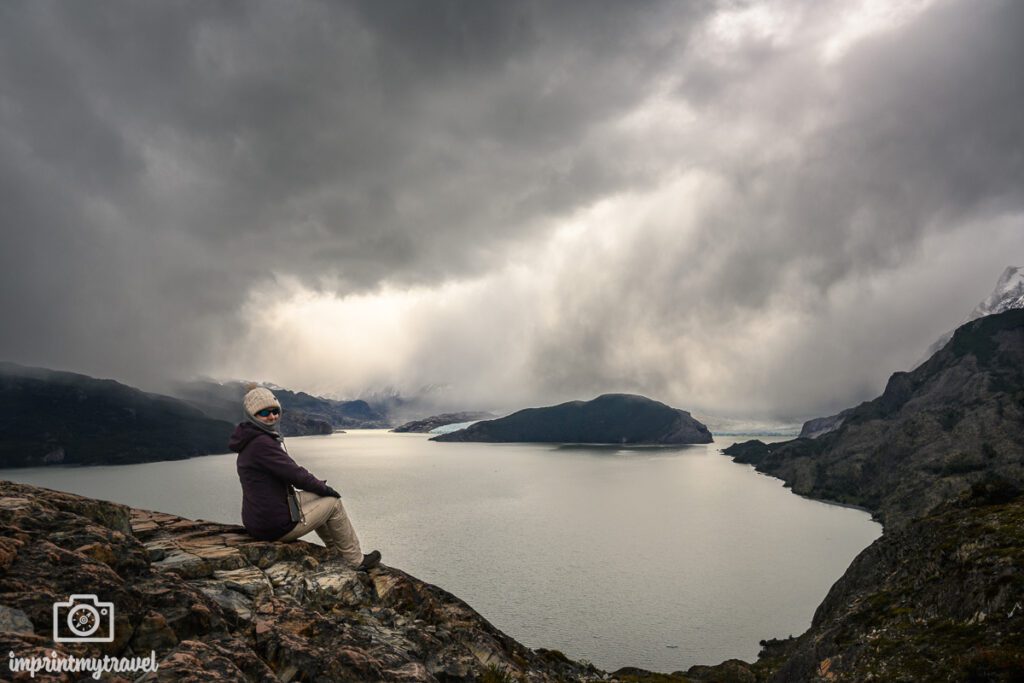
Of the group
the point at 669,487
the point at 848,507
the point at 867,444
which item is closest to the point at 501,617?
the point at 669,487

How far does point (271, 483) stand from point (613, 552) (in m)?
72.2

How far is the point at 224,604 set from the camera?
9.99 metres

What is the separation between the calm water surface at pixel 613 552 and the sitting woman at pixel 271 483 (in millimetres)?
36694

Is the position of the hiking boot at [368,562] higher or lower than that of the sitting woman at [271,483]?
lower

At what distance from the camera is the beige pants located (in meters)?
12.8

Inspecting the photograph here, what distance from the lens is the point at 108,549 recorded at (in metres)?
9.25

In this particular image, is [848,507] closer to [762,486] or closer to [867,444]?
[762,486]

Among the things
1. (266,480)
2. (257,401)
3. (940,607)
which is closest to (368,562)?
(266,480)

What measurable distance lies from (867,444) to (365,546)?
189m

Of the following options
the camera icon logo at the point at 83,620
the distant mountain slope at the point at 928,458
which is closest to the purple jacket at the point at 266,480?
the camera icon logo at the point at 83,620

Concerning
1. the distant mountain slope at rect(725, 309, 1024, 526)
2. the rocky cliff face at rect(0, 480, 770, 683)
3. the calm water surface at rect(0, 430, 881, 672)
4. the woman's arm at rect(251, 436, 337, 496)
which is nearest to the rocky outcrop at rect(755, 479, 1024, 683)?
the rocky cliff face at rect(0, 480, 770, 683)

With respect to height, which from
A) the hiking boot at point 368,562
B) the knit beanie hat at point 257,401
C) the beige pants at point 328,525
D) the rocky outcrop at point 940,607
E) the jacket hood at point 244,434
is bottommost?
the rocky outcrop at point 940,607

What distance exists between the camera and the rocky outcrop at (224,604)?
7.37 m

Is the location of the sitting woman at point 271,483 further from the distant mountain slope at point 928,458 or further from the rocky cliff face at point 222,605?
the distant mountain slope at point 928,458
